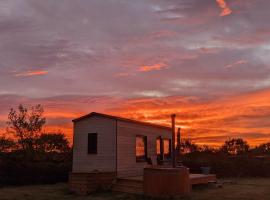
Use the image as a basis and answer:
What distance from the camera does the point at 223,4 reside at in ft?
46.8

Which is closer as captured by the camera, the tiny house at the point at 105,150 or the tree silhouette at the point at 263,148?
the tiny house at the point at 105,150

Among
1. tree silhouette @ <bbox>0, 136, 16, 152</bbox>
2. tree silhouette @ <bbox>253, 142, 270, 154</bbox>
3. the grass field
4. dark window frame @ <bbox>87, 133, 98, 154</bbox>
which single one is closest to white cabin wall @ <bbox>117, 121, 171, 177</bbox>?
dark window frame @ <bbox>87, 133, 98, 154</bbox>

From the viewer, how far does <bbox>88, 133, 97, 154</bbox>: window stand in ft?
61.4

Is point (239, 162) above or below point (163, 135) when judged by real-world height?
below

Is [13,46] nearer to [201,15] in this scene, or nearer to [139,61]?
[139,61]

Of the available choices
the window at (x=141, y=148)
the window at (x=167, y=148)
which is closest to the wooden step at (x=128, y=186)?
the window at (x=141, y=148)

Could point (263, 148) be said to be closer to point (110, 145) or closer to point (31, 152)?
point (31, 152)

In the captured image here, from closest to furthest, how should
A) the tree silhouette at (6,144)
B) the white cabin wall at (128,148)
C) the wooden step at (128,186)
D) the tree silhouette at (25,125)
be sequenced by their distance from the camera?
the wooden step at (128,186) → the white cabin wall at (128,148) → the tree silhouette at (25,125) → the tree silhouette at (6,144)

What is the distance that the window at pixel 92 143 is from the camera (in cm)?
1872

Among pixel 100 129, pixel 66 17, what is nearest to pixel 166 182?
pixel 100 129

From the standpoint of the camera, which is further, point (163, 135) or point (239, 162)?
point (239, 162)

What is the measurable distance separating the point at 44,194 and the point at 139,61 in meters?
8.00

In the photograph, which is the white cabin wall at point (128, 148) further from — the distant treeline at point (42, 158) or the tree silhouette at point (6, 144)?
the tree silhouette at point (6, 144)

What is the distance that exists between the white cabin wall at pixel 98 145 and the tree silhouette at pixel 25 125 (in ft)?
45.0
